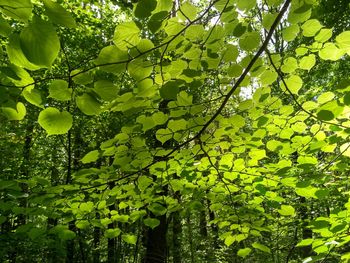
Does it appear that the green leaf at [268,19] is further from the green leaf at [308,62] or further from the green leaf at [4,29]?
the green leaf at [4,29]

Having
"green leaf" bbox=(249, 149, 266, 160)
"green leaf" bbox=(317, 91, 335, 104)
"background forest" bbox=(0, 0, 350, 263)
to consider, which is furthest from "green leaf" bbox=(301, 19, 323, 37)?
"green leaf" bbox=(249, 149, 266, 160)

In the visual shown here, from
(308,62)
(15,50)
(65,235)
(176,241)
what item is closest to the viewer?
(15,50)

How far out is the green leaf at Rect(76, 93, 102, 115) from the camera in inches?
41.7

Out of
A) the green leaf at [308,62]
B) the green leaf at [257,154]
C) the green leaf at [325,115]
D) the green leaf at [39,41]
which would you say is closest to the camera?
the green leaf at [39,41]

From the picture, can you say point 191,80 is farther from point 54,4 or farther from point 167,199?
point 167,199

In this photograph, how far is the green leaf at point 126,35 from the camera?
1.04 m

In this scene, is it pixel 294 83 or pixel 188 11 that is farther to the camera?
pixel 294 83

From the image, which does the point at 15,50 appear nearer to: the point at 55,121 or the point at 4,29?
the point at 4,29

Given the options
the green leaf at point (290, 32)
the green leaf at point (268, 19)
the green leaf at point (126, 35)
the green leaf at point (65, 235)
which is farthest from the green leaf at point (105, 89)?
the green leaf at point (65, 235)

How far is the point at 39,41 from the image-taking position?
64 centimetres

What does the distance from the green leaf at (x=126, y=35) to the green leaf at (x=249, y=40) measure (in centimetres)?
43

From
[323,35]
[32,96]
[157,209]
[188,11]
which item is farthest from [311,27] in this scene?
[157,209]

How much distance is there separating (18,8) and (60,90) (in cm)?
41

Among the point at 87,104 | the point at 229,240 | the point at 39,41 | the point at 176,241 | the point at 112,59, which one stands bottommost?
the point at 229,240
